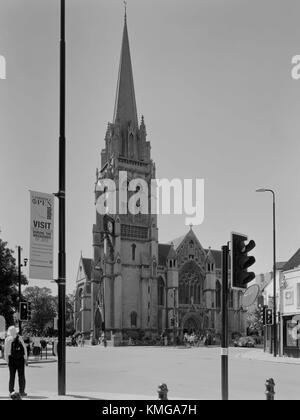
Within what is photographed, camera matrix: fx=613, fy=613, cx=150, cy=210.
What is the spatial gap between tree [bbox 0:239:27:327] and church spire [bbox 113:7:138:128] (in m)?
48.7

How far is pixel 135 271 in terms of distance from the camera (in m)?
89.8

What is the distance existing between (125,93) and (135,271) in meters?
28.2

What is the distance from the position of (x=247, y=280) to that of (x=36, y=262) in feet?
15.4

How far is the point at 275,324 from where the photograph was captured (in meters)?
39.6

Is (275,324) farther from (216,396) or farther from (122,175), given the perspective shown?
(122,175)

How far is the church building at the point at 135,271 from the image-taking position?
87.7 m

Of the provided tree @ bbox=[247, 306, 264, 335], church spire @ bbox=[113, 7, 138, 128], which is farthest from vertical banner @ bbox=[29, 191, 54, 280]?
church spire @ bbox=[113, 7, 138, 128]

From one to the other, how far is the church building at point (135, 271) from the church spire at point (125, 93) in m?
0.16

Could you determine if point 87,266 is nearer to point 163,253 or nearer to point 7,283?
point 163,253

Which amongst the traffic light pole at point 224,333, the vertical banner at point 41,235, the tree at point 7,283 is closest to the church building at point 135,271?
the tree at point 7,283

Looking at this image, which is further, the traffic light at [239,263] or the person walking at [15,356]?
the person walking at [15,356]

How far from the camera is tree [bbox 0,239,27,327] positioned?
47406 mm

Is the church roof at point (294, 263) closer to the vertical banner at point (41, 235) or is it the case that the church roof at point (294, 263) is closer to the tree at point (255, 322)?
the vertical banner at point (41, 235)

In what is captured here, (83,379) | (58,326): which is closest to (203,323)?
(83,379)
